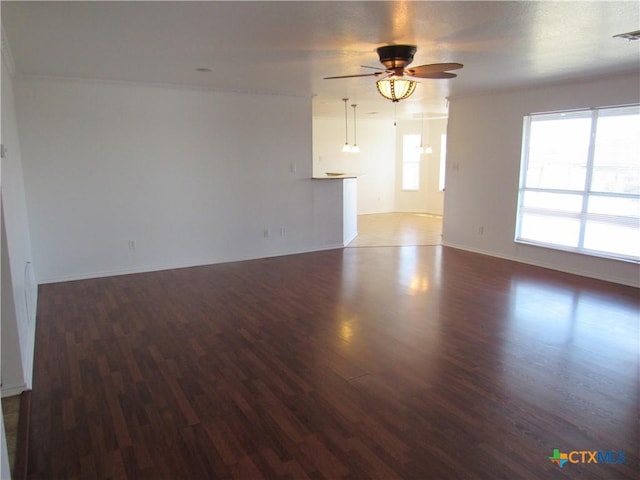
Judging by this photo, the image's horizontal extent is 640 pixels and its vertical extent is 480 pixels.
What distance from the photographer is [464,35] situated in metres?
3.22

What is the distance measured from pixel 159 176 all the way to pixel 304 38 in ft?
10.1

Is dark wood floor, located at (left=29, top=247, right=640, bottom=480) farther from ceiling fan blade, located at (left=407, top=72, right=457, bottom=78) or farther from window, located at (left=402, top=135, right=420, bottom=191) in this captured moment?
window, located at (left=402, top=135, right=420, bottom=191)

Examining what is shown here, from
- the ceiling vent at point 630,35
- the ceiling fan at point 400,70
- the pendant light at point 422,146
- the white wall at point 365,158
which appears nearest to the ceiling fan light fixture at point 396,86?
the ceiling fan at point 400,70

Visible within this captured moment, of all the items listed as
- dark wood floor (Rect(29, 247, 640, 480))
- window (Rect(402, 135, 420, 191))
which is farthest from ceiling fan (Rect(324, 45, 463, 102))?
window (Rect(402, 135, 420, 191))

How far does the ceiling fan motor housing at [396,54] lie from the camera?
3.43 metres

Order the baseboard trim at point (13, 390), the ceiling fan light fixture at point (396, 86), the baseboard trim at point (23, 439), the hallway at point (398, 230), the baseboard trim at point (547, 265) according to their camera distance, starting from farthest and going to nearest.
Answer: the hallway at point (398, 230) → the baseboard trim at point (547, 265) → the ceiling fan light fixture at point (396, 86) → the baseboard trim at point (13, 390) → the baseboard trim at point (23, 439)

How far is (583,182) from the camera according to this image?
17.5 feet

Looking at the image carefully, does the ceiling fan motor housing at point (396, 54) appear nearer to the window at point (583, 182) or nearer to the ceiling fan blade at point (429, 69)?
the ceiling fan blade at point (429, 69)

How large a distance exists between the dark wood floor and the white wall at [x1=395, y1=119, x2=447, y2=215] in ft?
20.3

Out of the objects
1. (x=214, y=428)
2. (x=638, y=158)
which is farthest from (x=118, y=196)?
(x=638, y=158)

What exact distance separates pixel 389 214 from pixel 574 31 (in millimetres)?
7991

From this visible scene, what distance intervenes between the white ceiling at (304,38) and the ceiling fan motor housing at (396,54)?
3.4 inches

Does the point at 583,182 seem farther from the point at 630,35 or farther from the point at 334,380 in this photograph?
the point at 334,380

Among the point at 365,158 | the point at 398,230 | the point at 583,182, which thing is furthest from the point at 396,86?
the point at 365,158
